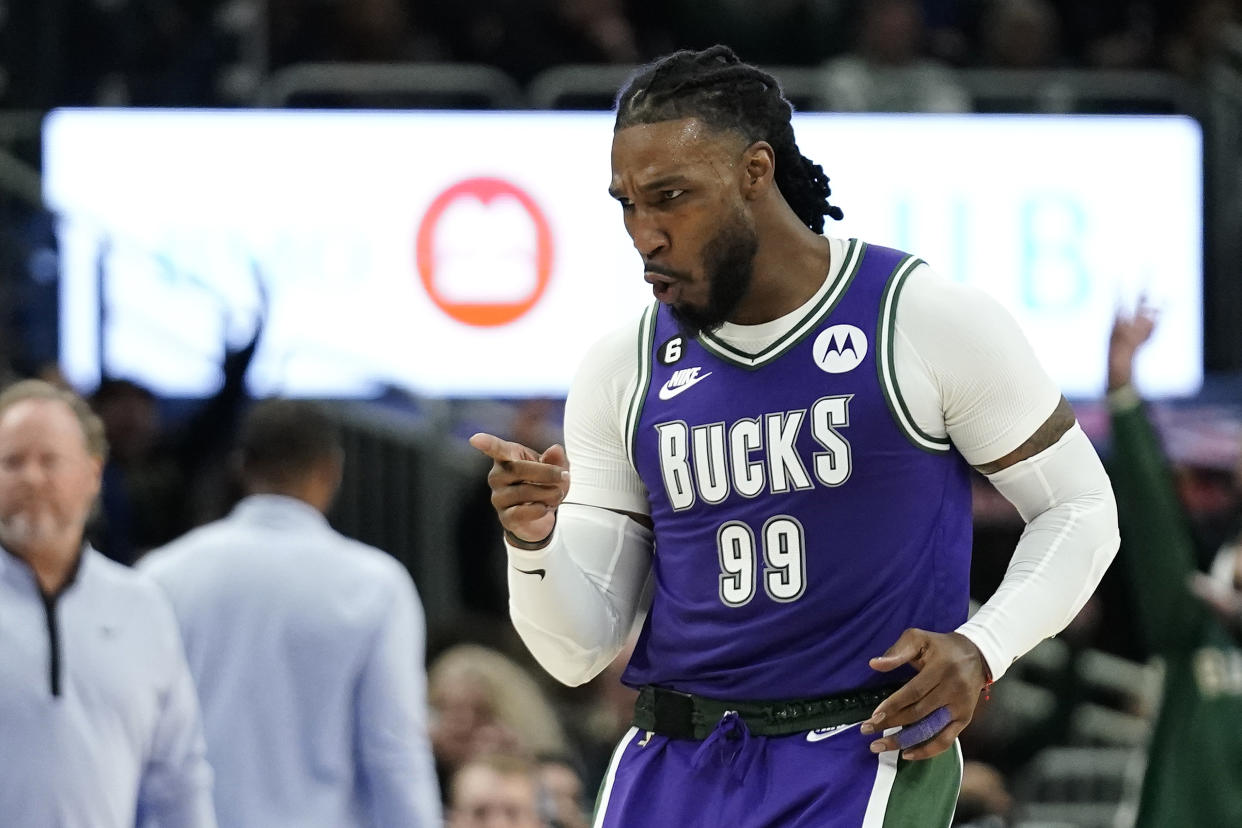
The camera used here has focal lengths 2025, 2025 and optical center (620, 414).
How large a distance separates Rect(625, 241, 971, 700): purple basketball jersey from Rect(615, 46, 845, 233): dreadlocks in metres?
0.22

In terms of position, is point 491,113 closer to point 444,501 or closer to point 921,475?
point 444,501

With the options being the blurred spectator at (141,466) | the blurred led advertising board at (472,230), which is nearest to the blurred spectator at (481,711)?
the blurred spectator at (141,466)

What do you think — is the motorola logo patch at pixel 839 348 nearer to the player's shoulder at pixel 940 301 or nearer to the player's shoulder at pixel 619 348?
the player's shoulder at pixel 940 301

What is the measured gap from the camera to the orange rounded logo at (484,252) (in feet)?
34.2

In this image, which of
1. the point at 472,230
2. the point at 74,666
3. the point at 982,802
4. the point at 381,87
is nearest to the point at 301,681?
the point at 74,666

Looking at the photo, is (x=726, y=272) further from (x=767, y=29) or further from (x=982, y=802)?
(x=767, y=29)

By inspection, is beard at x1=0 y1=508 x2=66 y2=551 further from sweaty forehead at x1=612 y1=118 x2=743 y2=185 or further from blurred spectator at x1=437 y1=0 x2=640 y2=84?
blurred spectator at x1=437 y1=0 x2=640 y2=84

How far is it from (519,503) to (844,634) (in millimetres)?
596

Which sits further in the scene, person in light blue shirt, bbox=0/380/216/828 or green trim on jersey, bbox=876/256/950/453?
person in light blue shirt, bbox=0/380/216/828

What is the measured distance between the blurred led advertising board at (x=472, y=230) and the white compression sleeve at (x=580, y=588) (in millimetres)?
6063

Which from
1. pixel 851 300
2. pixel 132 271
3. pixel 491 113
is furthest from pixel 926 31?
pixel 851 300

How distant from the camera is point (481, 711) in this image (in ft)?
24.0

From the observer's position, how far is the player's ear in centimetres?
351

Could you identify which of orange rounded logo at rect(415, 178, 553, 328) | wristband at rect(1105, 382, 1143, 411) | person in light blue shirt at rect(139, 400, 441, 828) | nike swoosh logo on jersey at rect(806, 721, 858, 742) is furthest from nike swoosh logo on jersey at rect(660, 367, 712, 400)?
orange rounded logo at rect(415, 178, 553, 328)
